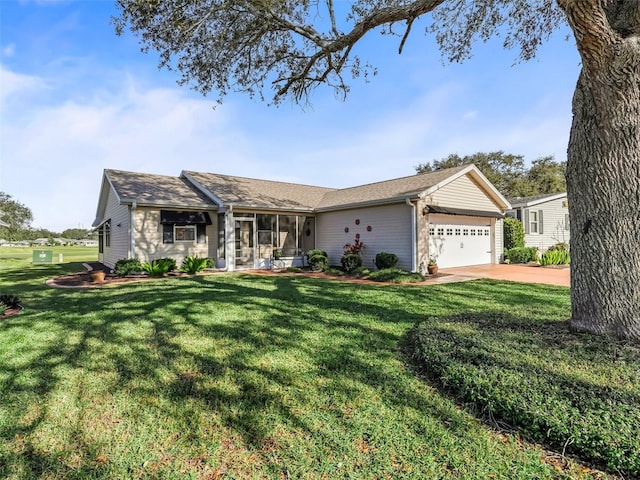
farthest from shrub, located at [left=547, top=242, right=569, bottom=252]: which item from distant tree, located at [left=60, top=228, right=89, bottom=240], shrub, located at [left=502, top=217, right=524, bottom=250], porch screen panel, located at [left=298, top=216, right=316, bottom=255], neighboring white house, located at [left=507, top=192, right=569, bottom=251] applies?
distant tree, located at [left=60, top=228, right=89, bottom=240]

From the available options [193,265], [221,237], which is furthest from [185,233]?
[193,265]

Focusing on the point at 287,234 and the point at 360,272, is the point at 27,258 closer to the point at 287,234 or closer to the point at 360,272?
the point at 287,234

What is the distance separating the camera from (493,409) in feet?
9.70

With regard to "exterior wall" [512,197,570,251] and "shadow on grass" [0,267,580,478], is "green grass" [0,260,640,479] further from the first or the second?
"exterior wall" [512,197,570,251]

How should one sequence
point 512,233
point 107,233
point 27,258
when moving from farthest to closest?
point 27,258 → point 107,233 → point 512,233

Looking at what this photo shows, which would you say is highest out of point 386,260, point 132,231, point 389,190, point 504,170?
point 504,170

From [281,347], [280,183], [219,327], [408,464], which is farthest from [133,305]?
[280,183]

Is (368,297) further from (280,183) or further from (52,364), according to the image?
(280,183)

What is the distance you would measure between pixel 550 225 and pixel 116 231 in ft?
82.2

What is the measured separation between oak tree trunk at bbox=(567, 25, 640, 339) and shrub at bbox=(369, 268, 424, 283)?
7.10m

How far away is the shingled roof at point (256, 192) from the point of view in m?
16.1

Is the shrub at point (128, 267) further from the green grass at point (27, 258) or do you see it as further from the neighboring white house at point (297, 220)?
the green grass at point (27, 258)

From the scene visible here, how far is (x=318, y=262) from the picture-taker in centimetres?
1553

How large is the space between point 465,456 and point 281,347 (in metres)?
2.80
